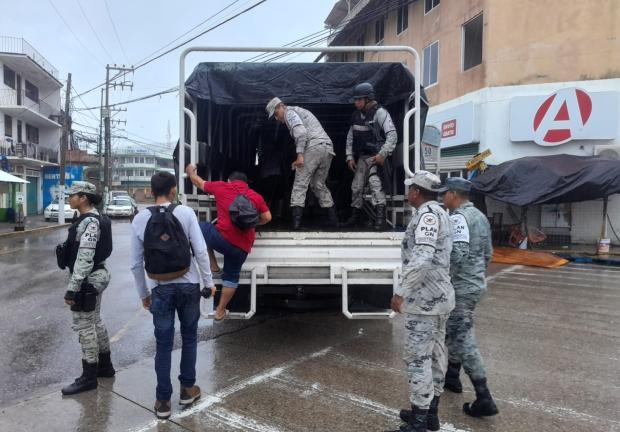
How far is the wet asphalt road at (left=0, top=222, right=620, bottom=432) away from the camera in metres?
3.38

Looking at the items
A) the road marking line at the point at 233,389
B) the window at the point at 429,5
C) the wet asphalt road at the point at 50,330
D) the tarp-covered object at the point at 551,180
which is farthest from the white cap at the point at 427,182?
the window at the point at 429,5

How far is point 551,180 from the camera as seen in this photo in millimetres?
11734

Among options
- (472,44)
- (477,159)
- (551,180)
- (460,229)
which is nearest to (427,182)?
(460,229)

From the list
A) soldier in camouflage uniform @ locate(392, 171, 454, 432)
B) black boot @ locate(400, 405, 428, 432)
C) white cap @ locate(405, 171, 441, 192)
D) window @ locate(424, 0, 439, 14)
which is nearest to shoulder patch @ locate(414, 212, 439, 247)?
soldier in camouflage uniform @ locate(392, 171, 454, 432)

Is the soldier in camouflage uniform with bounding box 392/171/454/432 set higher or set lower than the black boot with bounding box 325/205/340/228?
lower

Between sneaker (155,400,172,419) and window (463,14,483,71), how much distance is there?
15298mm

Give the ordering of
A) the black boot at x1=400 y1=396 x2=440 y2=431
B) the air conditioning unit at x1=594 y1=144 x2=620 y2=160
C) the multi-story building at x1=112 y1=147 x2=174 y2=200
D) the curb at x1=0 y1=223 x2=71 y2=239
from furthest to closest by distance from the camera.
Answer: the multi-story building at x1=112 y1=147 x2=174 y2=200
the curb at x1=0 y1=223 x2=71 y2=239
the air conditioning unit at x1=594 y1=144 x2=620 y2=160
the black boot at x1=400 y1=396 x2=440 y2=431

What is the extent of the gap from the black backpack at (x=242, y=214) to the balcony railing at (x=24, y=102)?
1256 inches

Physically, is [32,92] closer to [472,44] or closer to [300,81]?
[472,44]

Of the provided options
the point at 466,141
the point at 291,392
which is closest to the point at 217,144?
the point at 291,392

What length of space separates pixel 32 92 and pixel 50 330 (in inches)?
1411

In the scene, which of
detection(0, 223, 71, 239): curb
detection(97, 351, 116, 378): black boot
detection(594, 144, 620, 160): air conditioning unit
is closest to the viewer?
detection(97, 351, 116, 378): black boot

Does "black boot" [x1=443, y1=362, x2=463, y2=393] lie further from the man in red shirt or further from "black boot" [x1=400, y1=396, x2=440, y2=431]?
the man in red shirt

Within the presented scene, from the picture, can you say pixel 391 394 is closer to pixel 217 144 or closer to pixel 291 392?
pixel 291 392
